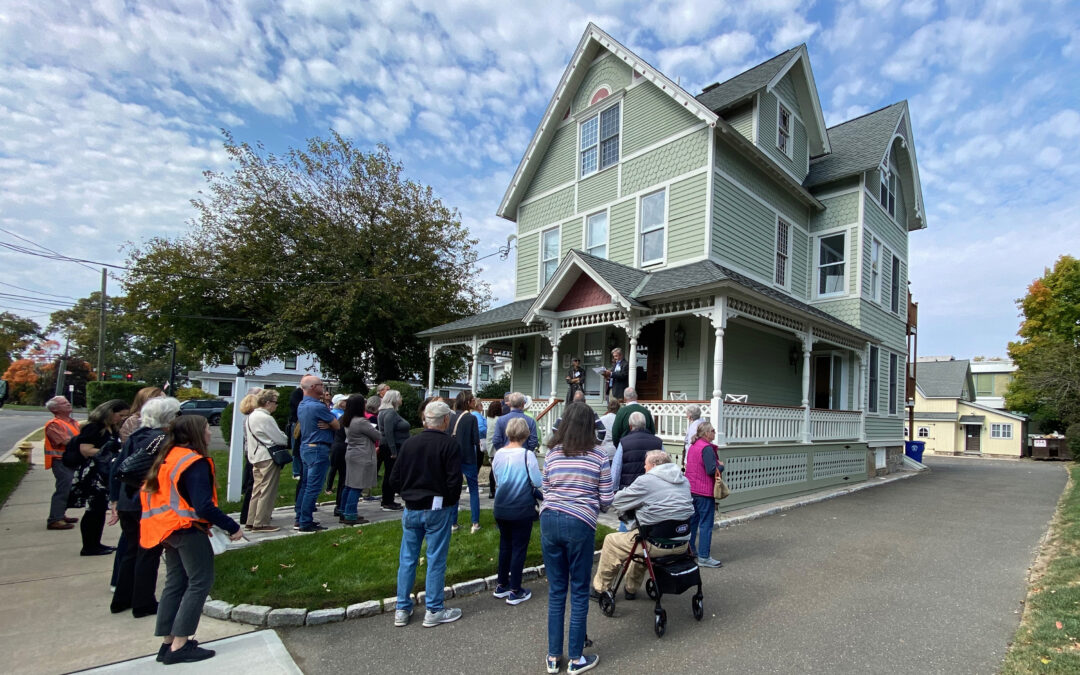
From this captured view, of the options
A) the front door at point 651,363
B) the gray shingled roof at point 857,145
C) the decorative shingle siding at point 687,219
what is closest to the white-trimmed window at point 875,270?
the gray shingled roof at point 857,145

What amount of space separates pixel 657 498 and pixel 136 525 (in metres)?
4.58

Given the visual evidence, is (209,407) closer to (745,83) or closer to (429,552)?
(745,83)

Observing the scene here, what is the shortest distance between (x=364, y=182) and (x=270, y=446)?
64.3 feet

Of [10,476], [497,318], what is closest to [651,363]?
[497,318]

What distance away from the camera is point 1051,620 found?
478 centimetres

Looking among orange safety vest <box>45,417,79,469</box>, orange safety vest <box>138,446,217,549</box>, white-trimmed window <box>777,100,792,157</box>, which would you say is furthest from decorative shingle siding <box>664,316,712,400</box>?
orange safety vest <box>45,417,79,469</box>

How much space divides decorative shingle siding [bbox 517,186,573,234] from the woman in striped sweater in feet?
43.7

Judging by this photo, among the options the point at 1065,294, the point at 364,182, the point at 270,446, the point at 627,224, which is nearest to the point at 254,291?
the point at 364,182

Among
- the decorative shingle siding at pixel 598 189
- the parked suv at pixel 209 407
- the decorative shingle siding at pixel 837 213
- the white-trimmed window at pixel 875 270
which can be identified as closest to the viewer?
the decorative shingle siding at pixel 598 189

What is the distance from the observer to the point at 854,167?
51.1ft

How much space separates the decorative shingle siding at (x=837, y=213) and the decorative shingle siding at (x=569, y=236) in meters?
7.18

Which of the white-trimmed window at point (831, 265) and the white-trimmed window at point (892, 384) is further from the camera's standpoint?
the white-trimmed window at point (892, 384)

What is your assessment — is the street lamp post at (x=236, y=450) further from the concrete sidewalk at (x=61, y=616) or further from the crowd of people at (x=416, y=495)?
the concrete sidewalk at (x=61, y=616)

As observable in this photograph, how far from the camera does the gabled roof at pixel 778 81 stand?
14.6 m
